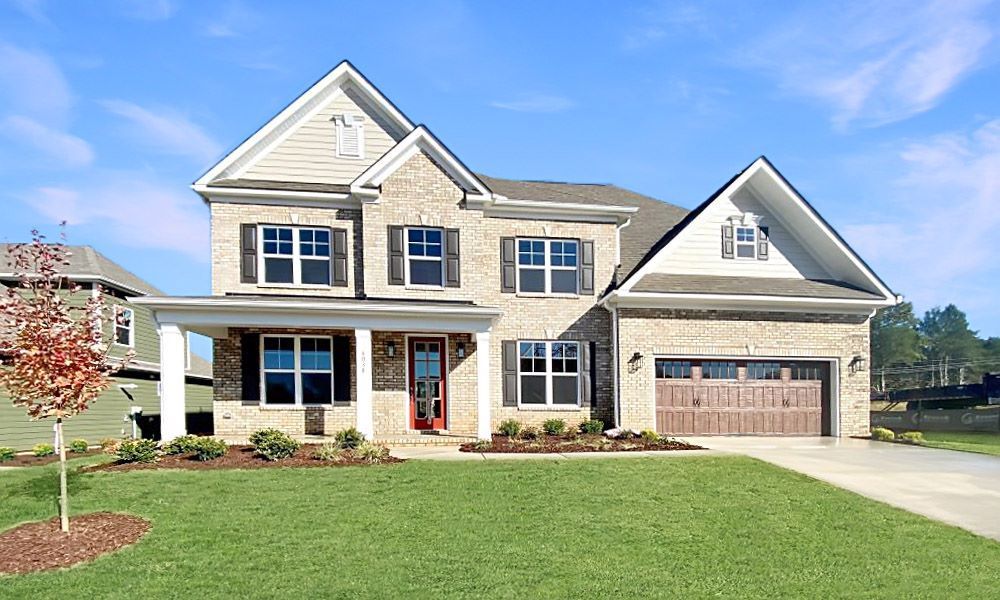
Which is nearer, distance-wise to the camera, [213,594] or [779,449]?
[213,594]

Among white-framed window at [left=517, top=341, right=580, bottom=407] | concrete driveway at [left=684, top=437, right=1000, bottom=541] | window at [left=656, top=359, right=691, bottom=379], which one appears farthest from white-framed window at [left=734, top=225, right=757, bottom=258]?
white-framed window at [left=517, top=341, right=580, bottom=407]

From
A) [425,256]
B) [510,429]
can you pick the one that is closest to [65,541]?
[510,429]

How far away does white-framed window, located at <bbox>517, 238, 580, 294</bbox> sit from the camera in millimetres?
16750

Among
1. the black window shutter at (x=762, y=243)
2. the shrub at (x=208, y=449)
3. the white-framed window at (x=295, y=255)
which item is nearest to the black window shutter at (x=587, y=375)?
the black window shutter at (x=762, y=243)

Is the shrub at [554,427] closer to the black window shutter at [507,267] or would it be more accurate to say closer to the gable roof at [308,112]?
the black window shutter at [507,267]

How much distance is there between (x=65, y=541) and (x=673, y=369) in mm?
13581

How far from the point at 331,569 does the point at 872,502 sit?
7.75 metres

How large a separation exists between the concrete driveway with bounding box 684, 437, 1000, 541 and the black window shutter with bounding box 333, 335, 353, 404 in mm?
8898

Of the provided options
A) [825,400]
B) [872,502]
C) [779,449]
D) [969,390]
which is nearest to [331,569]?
[872,502]

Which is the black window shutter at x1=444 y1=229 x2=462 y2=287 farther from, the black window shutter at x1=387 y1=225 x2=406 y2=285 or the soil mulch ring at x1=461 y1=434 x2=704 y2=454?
the soil mulch ring at x1=461 y1=434 x2=704 y2=454

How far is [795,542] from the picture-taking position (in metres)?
7.25

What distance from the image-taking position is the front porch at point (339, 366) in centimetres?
1338

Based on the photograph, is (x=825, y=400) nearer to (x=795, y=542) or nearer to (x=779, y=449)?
(x=779, y=449)

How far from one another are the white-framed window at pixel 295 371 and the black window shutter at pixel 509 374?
4.51 m
